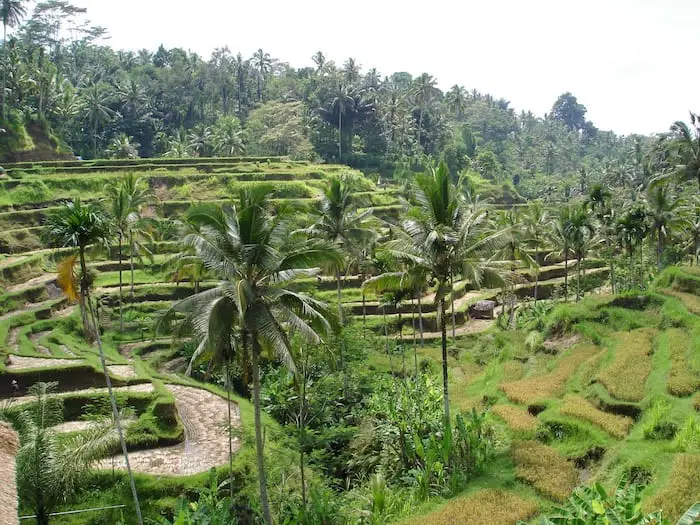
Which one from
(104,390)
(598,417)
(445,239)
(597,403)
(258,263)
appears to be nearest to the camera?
(258,263)

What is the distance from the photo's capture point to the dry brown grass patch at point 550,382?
23.0 m

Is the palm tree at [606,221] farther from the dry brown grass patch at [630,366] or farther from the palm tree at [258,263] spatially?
the palm tree at [258,263]

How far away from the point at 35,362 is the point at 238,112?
83431 millimetres

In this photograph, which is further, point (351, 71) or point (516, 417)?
point (351, 71)

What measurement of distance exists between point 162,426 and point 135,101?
73.1 m

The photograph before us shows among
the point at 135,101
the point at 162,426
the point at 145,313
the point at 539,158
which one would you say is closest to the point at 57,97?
the point at 135,101

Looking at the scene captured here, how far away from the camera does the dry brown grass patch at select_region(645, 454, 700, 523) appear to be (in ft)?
42.9

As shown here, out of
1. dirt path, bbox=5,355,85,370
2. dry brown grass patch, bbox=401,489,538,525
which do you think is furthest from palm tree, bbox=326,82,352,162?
dry brown grass patch, bbox=401,489,538,525

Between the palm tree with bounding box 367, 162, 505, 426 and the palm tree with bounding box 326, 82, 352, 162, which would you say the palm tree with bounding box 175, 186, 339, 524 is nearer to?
the palm tree with bounding box 367, 162, 505, 426

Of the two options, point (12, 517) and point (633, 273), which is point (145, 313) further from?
point (633, 273)

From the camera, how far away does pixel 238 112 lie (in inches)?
4080

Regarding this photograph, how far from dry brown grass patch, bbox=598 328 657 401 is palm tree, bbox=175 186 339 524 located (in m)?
11.5

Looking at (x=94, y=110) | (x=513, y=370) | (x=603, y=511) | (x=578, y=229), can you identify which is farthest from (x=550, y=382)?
(x=94, y=110)

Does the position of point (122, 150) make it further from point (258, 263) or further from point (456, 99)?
point (258, 263)
